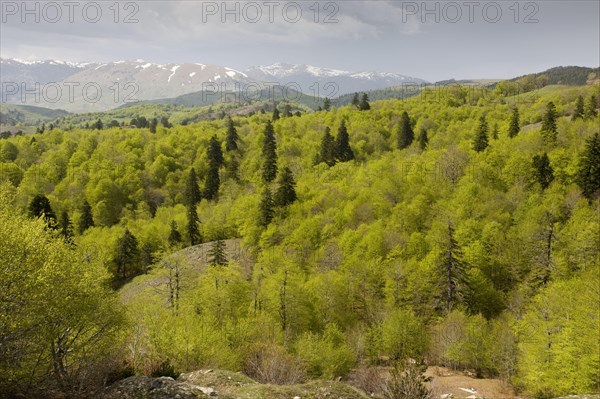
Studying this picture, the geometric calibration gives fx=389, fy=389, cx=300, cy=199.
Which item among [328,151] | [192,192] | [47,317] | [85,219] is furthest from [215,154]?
[47,317]

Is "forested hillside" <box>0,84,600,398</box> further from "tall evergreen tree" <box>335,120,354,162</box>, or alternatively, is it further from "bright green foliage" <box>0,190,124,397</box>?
"tall evergreen tree" <box>335,120,354,162</box>

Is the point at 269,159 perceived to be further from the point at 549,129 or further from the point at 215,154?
the point at 549,129

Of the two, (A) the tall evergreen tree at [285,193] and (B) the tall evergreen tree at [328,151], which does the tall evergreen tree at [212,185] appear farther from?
(B) the tall evergreen tree at [328,151]

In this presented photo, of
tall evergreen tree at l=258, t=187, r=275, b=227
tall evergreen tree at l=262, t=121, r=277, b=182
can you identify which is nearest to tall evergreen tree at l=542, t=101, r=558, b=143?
tall evergreen tree at l=258, t=187, r=275, b=227

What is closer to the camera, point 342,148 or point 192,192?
point 192,192

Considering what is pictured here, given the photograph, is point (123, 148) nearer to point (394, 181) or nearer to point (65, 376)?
A: point (394, 181)

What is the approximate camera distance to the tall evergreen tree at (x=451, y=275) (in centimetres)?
4953

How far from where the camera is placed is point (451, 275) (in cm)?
5019

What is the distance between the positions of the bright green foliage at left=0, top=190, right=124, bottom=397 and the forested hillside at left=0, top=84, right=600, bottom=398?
0.10 metres

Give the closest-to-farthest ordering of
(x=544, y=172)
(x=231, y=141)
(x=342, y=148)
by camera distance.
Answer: (x=544, y=172) < (x=342, y=148) < (x=231, y=141)

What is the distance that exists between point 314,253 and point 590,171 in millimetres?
49664

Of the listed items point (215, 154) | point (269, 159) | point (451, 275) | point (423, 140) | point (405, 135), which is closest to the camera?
point (451, 275)

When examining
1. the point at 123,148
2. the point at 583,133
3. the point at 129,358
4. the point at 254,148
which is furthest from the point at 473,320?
the point at 123,148

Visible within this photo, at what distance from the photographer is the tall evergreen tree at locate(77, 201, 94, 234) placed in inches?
3553
